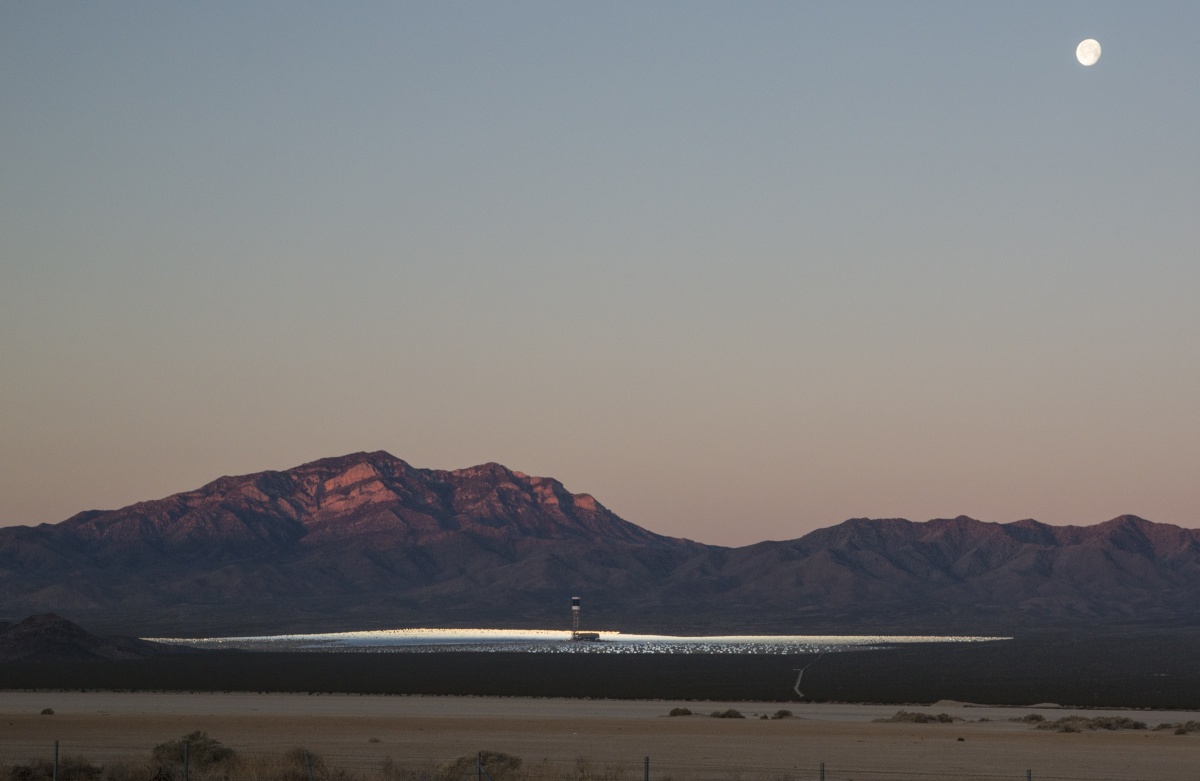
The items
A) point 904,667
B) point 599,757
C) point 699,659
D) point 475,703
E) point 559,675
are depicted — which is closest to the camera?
point 599,757

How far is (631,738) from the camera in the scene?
58.7 metres

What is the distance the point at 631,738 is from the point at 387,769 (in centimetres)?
2024

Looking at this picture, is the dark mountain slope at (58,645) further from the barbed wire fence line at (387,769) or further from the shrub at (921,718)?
the barbed wire fence line at (387,769)

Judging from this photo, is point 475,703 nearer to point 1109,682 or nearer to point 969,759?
point 969,759

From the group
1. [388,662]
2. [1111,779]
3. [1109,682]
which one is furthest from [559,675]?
[1111,779]

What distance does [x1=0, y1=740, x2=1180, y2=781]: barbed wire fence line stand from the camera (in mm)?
37656

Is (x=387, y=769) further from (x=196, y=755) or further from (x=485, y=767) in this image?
(x=196, y=755)

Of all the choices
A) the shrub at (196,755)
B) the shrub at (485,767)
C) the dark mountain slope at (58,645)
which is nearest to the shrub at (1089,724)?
the shrub at (485,767)

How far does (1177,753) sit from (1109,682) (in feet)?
178

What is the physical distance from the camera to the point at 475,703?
82.2 meters

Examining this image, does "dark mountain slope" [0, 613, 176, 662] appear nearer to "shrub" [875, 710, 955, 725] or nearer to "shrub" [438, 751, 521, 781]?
"shrub" [875, 710, 955, 725]

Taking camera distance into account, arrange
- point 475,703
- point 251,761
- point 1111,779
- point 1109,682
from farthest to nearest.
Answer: point 1109,682 → point 475,703 → point 1111,779 → point 251,761

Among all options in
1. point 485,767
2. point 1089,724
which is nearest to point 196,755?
point 485,767

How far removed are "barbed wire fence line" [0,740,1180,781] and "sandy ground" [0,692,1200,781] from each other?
17 centimetres
